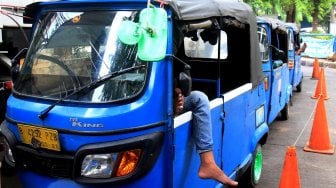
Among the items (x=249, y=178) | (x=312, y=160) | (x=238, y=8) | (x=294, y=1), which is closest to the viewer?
(x=238, y=8)

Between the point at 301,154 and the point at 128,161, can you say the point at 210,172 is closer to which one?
the point at 128,161

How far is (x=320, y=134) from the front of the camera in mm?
6586

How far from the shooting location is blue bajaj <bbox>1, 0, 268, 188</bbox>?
8.66 ft

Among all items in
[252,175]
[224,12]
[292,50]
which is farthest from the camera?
[292,50]

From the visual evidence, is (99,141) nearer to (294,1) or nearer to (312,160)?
(312,160)

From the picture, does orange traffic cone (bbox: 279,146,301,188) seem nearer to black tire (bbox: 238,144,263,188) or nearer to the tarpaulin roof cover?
black tire (bbox: 238,144,263,188)

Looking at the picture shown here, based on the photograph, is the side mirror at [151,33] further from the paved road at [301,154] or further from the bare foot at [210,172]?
the paved road at [301,154]

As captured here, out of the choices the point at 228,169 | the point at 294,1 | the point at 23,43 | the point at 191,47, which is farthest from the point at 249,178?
the point at 294,1

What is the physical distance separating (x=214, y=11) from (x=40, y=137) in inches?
65.8

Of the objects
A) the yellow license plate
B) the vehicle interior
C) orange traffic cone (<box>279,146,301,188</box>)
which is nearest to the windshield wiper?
the yellow license plate

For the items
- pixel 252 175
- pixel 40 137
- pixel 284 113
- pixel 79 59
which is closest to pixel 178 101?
pixel 79 59

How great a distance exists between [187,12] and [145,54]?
1.56 ft

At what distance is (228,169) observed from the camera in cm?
401

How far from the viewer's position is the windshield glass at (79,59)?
9.12 ft
